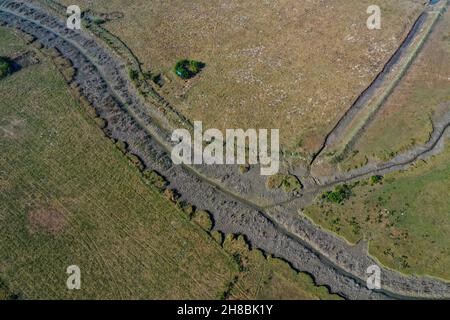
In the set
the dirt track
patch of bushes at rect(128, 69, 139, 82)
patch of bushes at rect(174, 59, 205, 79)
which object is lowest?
the dirt track

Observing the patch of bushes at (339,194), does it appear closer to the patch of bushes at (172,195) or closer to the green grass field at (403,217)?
the green grass field at (403,217)

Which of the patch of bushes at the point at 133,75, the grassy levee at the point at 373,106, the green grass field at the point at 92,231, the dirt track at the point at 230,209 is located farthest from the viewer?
the patch of bushes at the point at 133,75

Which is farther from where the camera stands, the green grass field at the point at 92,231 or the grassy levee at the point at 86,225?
the grassy levee at the point at 86,225

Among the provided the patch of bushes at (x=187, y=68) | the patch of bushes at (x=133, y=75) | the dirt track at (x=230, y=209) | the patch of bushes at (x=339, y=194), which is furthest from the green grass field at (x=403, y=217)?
the patch of bushes at (x=133, y=75)

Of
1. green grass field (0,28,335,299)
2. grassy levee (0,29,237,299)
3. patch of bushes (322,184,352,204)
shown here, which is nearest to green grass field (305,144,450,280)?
patch of bushes (322,184,352,204)

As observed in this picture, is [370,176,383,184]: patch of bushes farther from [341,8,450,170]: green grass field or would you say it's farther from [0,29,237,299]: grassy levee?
[0,29,237,299]: grassy levee

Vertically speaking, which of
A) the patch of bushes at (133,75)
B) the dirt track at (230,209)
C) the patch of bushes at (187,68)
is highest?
the patch of bushes at (187,68)

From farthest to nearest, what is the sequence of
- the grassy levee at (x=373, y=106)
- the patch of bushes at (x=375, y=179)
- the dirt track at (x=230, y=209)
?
the grassy levee at (x=373, y=106)
the patch of bushes at (x=375, y=179)
the dirt track at (x=230, y=209)
